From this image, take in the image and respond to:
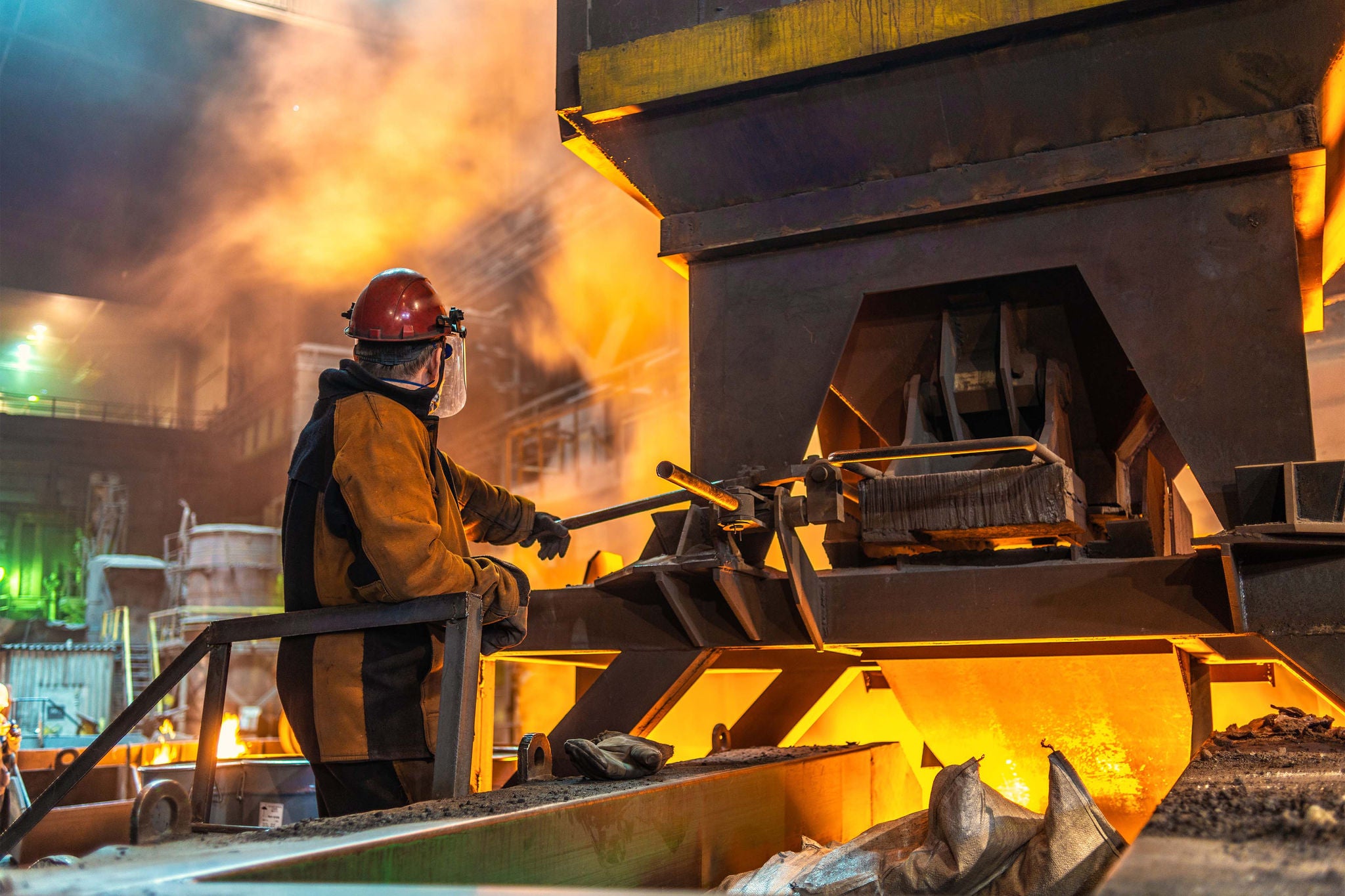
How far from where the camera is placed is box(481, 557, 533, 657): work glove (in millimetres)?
2367

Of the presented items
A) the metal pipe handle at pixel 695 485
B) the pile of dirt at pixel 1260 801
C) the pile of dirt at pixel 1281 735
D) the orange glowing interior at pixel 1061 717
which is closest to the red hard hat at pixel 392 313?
the metal pipe handle at pixel 695 485

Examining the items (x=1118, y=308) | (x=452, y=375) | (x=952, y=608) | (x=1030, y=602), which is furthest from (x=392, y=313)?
(x=1118, y=308)

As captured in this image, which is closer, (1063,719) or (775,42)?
(775,42)

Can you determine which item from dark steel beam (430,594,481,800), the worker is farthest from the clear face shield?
dark steel beam (430,594,481,800)

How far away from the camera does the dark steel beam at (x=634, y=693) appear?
3.16 m

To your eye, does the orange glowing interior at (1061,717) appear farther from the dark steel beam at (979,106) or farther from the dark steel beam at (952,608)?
the dark steel beam at (979,106)

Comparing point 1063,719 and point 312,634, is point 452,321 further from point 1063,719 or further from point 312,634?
point 1063,719

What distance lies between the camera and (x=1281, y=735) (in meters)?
2.57

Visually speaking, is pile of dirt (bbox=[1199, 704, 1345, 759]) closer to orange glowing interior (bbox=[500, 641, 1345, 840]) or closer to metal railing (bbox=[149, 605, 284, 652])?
orange glowing interior (bbox=[500, 641, 1345, 840])

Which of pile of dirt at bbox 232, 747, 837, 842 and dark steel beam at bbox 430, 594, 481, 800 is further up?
dark steel beam at bbox 430, 594, 481, 800

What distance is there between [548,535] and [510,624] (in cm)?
75

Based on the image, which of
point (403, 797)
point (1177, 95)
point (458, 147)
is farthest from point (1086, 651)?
point (458, 147)

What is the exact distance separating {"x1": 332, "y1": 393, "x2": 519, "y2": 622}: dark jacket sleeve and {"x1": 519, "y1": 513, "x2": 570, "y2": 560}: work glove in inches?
30.1

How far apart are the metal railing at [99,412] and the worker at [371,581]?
21229mm
